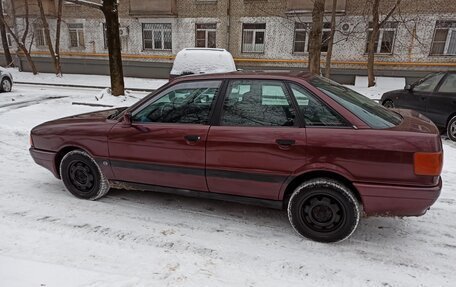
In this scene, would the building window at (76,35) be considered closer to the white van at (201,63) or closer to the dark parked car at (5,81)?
the dark parked car at (5,81)

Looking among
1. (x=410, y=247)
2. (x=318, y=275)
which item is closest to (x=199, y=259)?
(x=318, y=275)

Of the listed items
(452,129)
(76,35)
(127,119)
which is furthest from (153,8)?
(127,119)

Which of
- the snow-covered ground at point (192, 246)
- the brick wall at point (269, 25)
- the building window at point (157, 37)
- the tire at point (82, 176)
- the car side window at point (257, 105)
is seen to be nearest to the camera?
the snow-covered ground at point (192, 246)

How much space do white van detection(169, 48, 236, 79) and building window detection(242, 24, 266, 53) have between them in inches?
322

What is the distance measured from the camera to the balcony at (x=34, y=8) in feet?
64.5

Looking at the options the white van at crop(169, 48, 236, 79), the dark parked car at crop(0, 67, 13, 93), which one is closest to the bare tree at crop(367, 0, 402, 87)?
the white van at crop(169, 48, 236, 79)

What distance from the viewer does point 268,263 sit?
8.93 feet

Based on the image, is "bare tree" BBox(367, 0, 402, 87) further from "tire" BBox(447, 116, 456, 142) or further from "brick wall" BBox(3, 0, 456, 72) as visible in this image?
"tire" BBox(447, 116, 456, 142)

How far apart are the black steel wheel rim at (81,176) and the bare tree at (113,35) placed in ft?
23.0

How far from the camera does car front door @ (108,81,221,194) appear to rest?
327cm

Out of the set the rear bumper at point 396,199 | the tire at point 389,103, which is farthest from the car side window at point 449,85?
the rear bumper at point 396,199

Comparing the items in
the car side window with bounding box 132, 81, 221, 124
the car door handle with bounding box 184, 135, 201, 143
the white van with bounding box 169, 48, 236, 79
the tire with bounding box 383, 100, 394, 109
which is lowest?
the tire with bounding box 383, 100, 394, 109

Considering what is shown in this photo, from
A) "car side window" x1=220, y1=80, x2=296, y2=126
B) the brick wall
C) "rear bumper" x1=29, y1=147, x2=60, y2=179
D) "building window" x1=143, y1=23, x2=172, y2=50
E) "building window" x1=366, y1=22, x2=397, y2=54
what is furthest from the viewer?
"building window" x1=143, y1=23, x2=172, y2=50

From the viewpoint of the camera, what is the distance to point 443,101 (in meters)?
6.86
